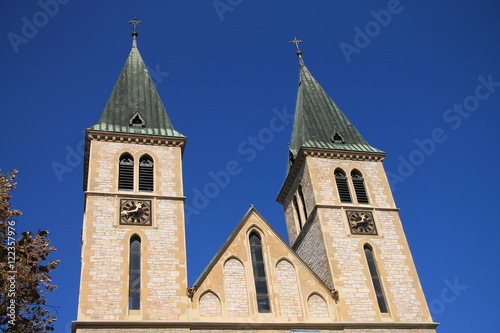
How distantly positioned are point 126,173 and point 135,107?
14.1 ft

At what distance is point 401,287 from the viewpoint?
72.6 feet

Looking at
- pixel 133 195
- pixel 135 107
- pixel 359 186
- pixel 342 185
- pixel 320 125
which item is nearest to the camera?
pixel 133 195

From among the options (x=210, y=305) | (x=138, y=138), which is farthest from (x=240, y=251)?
(x=138, y=138)

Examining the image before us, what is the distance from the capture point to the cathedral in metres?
19.4

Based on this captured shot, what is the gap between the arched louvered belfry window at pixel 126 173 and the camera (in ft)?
75.1

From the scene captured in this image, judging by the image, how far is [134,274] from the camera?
66.1 feet

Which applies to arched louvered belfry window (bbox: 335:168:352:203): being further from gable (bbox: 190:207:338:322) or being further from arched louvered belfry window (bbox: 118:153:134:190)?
arched louvered belfry window (bbox: 118:153:134:190)

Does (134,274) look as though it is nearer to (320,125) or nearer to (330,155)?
(330,155)

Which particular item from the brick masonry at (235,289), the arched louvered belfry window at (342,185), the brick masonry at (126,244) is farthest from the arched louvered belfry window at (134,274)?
the arched louvered belfry window at (342,185)

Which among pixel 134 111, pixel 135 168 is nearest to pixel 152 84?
pixel 134 111

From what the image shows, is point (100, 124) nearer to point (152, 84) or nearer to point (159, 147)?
point (159, 147)

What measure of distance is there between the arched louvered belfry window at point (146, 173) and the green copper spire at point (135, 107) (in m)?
1.42

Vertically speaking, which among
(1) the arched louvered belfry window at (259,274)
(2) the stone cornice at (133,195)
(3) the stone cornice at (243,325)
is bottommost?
(3) the stone cornice at (243,325)

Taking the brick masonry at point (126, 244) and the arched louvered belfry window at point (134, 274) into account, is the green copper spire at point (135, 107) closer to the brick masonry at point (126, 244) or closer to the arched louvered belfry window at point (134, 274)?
the brick masonry at point (126, 244)
